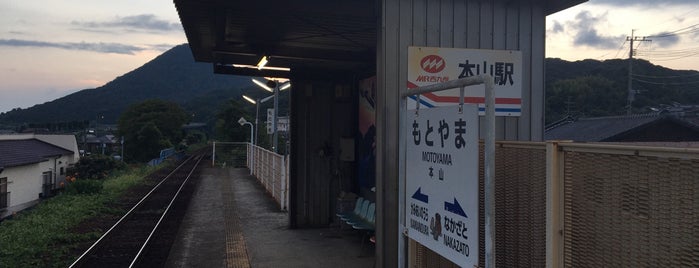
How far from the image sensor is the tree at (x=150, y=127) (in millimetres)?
62188

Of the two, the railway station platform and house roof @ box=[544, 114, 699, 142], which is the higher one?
house roof @ box=[544, 114, 699, 142]

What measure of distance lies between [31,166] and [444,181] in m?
30.7

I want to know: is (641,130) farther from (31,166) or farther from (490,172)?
(31,166)

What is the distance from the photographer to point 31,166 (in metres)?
28.5

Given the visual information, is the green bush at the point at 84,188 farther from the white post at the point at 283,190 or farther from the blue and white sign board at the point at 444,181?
the blue and white sign board at the point at 444,181

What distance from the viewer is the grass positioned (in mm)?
8576

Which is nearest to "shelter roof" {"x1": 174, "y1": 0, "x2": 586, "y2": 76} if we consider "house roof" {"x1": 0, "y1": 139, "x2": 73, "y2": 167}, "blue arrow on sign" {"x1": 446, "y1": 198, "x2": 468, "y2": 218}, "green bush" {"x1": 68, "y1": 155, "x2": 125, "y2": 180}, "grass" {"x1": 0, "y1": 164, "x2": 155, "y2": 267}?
"blue arrow on sign" {"x1": 446, "y1": 198, "x2": 468, "y2": 218}

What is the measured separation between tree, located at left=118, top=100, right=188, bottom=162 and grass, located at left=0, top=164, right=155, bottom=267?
46.8 metres

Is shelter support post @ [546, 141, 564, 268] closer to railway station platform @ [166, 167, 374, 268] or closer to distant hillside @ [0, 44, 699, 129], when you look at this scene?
railway station platform @ [166, 167, 374, 268]

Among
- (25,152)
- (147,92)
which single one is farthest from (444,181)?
(147,92)

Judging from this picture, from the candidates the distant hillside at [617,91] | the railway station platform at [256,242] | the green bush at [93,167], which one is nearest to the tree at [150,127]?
the green bush at [93,167]

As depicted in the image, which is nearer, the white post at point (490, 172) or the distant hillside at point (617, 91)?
the white post at point (490, 172)

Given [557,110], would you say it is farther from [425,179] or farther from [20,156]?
[425,179]

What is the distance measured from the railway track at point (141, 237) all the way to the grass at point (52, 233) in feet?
1.23
